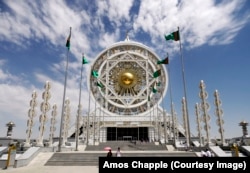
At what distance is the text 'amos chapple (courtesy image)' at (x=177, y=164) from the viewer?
4.78 meters

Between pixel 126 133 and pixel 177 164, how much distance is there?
48.3 m

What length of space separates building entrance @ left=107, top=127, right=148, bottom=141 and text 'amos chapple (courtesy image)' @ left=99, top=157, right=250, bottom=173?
45.8 meters

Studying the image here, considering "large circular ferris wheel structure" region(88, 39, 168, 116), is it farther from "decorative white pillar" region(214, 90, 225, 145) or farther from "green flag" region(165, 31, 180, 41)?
"green flag" region(165, 31, 180, 41)

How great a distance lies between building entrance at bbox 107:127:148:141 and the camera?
50.8 meters

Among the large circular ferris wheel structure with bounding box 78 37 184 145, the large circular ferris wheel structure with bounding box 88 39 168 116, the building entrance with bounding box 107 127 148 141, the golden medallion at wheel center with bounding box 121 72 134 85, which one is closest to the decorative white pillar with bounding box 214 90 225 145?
the large circular ferris wheel structure with bounding box 78 37 184 145

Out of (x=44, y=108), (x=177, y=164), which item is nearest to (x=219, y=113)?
(x=44, y=108)

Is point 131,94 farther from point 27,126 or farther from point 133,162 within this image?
point 133,162

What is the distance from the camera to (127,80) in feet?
182

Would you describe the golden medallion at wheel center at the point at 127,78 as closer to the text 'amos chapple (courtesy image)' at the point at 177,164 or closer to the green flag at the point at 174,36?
the green flag at the point at 174,36

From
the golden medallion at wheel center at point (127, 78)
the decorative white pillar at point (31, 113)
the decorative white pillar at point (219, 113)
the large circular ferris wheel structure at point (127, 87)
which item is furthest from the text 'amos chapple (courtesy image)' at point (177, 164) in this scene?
the golden medallion at wheel center at point (127, 78)

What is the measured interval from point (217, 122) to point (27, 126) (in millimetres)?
20803

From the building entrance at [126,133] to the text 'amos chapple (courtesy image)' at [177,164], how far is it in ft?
150

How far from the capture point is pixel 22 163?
1398 cm

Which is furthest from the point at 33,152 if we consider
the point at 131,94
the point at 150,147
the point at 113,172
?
the point at 131,94
